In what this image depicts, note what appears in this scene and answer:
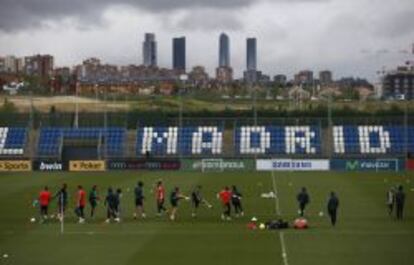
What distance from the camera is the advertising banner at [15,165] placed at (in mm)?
75431

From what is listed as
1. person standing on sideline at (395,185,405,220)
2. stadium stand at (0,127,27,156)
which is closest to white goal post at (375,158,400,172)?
stadium stand at (0,127,27,156)

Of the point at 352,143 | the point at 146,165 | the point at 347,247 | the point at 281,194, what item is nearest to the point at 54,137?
the point at 146,165

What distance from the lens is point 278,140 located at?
83.8 m

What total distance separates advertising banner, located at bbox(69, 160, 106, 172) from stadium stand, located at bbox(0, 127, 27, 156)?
8934mm

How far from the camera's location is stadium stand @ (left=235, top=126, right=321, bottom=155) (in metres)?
81.5

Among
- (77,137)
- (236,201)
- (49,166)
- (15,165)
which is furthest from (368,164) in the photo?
(236,201)

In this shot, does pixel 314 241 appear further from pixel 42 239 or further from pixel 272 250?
pixel 42 239

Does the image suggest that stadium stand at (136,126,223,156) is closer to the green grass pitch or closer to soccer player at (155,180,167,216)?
the green grass pitch

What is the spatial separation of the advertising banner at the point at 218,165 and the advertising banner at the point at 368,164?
24.5 feet

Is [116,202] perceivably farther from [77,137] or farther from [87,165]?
[77,137]

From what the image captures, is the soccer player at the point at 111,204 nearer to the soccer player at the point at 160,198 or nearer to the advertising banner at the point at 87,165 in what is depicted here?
the soccer player at the point at 160,198

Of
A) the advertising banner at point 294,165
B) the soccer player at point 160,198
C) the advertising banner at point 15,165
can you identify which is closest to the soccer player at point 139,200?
the soccer player at point 160,198

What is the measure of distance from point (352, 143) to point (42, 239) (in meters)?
56.1

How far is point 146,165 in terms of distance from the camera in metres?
75.3
